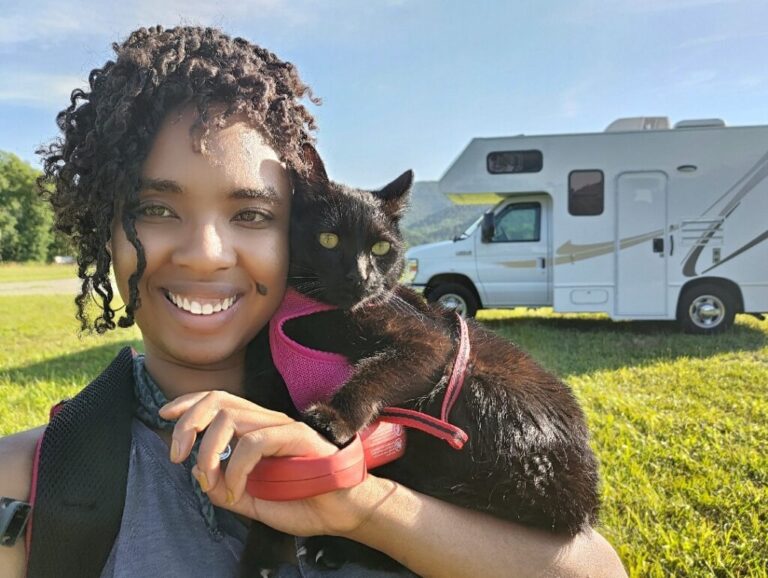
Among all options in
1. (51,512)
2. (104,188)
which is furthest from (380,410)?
(104,188)

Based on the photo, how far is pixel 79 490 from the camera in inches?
52.4

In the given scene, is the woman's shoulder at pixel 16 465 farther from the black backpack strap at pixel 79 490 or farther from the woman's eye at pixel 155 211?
the woman's eye at pixel 155 211

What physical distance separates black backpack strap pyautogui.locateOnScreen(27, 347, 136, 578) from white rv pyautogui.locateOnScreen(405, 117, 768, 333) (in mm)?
8563

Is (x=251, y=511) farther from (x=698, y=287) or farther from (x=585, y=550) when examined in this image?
(x=698, y=287)

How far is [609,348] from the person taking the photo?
8945 mm

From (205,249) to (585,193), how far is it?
973 centimetres

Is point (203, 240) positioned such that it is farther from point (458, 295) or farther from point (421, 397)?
point (458, 295)

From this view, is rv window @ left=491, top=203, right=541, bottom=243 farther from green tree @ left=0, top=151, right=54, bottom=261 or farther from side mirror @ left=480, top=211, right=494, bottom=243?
green tree @ left=0, top=151, right=54, bottom=261

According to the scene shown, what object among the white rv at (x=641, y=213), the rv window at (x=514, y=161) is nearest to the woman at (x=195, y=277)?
the white rv at (x=641, y=213)

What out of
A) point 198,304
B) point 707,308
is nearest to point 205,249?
point 198,304

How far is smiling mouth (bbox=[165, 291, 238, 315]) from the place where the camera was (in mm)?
1609

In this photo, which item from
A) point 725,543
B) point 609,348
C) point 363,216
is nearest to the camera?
point 363,216

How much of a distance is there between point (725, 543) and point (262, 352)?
9.65ft

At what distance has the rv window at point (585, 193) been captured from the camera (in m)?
10.2
